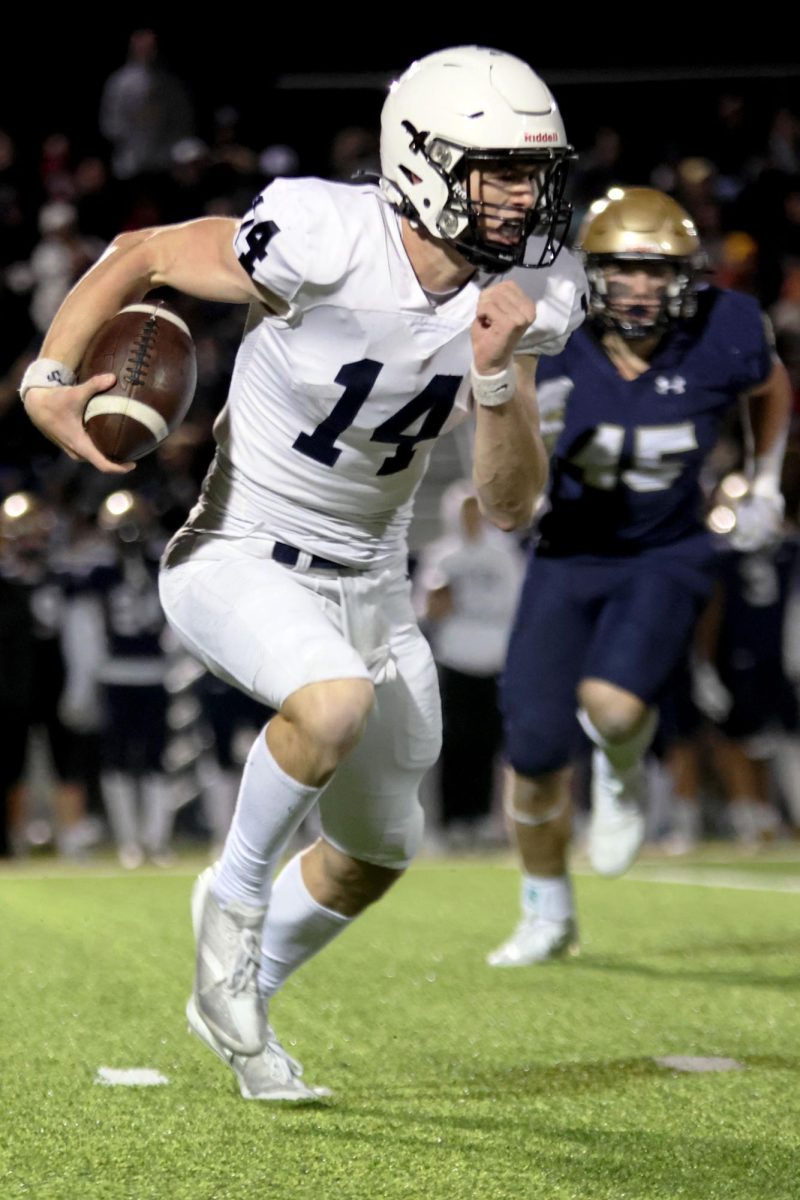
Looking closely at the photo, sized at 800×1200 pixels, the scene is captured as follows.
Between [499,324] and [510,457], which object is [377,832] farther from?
[499,324]

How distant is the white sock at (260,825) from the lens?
8.80 feet

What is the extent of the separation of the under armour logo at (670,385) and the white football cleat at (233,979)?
216 cm

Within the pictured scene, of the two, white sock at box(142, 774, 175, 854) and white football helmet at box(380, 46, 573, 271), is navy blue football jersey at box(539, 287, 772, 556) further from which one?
white sock at box(142, 774, 175, 854)

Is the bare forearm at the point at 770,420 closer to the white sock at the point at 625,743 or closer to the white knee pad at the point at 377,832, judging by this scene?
the white sock at the point at 625,743

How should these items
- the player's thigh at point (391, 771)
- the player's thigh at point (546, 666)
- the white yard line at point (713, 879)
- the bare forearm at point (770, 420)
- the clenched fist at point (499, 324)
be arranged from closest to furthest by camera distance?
the clenched fist at point (499, 324) → the player's thigh at point (391, 771) → the player's thigh at point (546, 666) → the bare forearm at point (770, 420) → the white yard line at point (713, 879)

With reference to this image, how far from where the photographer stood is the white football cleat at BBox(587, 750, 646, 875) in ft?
15.0

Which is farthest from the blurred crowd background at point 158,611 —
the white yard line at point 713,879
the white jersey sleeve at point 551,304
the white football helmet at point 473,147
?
the white football helmet at point 473,147

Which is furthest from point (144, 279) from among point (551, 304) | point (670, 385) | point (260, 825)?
point (670, 385)

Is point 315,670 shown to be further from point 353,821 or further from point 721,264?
point 721,264

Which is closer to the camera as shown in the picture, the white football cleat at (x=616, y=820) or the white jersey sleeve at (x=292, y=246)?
the white jersey sleeve at (x=292, y=246)

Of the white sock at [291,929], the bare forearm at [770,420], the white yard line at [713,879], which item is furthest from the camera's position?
the white yard line at [713,879]

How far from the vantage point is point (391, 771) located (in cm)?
293

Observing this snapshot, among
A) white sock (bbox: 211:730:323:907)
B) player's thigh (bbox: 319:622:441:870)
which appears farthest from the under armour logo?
white sock (bbox: 211:730:323:907)

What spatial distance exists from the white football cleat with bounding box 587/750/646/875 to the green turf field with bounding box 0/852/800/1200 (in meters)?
0.26
